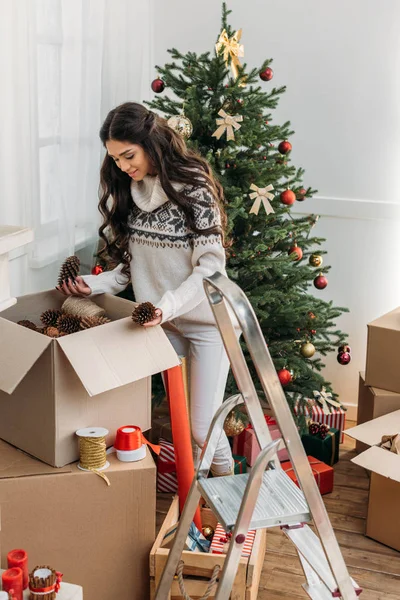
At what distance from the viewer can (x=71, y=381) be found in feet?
5.80

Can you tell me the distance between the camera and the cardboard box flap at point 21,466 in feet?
5.84

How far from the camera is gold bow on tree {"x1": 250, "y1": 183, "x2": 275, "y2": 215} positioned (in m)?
2.48

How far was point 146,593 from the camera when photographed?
199 centimetres

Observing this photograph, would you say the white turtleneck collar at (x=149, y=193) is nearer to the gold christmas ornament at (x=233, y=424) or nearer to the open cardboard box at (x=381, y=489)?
the gold christmas ornament at (x=233, y=424)

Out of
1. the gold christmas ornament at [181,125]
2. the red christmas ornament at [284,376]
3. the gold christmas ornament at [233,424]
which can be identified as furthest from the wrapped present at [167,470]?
the gold christmas ornament at [181,125]

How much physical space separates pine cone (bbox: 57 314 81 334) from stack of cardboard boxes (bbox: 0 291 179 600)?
0.43ft

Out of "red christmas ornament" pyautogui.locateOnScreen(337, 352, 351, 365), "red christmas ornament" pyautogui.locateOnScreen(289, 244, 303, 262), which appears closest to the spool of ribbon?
"red christmas ornament" pyautogui.locateOnScreen(289, 244, 303, 262)

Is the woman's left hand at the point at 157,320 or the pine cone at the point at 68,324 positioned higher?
the woman's left hand at the point at 157,320

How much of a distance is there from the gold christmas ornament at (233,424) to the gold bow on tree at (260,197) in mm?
701

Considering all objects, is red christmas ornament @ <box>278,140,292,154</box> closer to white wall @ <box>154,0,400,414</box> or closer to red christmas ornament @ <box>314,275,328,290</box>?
red christmas ornament @ <box>314,275,328,290</box>

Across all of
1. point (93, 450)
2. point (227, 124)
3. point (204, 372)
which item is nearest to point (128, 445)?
point (93, 450)

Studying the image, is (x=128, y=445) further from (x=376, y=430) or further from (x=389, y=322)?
(x=389, y=322)

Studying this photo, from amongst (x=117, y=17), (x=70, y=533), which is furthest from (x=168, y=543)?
(x=117, y=17)

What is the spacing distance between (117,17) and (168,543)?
1.97m
